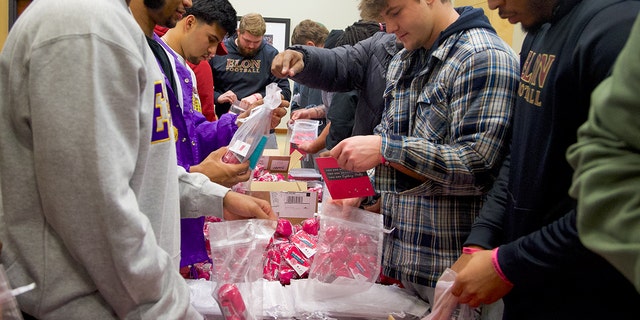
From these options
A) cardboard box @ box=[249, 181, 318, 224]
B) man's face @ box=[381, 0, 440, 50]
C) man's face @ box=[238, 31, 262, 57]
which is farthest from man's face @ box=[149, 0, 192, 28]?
man's face @ box=[238, 31, 262, 57]

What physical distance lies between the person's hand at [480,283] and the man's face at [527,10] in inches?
21.6

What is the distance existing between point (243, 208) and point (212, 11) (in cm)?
127

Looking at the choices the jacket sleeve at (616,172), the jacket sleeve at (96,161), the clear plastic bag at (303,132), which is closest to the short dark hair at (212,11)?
the clear plastic bag at (303,132)

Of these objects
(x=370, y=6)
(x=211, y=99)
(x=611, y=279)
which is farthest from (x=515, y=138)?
(x=211, y=99)

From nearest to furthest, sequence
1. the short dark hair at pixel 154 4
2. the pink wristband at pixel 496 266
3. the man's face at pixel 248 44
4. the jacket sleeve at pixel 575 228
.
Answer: the jacket sleeve at pixel 575 228 → the pink wristband at pixel 496 266 → the short dark hair at pixel 154 4 → the man's face at pixel 248 44

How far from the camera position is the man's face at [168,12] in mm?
1515

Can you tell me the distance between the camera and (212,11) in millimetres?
2535

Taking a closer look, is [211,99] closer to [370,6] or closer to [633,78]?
[370,6]

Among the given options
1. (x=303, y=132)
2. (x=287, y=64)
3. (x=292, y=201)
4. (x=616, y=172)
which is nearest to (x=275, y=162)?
(x=303, y=132)

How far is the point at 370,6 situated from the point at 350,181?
1.90 feet

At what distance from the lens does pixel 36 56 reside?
2.98 feet

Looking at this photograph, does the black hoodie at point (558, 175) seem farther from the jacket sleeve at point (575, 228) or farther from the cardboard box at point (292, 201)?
the cardboard box at point (292, 201)

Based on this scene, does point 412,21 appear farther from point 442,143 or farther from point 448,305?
point 448,305

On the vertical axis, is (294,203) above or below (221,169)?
below
